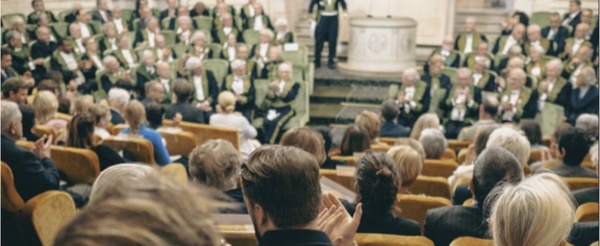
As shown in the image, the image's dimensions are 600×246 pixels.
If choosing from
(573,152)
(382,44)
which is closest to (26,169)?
(573,152)

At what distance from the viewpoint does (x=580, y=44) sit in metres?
7.88

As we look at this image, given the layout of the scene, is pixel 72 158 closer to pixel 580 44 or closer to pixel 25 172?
pixel 25 172

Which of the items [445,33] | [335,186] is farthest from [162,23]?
[335,186]

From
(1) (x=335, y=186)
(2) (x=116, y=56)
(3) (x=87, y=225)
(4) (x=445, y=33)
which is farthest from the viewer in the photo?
(4) (x=445, y=33)

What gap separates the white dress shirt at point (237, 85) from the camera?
7.23m

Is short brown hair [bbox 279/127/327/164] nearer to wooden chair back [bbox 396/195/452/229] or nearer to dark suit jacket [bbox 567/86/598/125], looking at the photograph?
wooden chair back [bbox 396/195/452/229]

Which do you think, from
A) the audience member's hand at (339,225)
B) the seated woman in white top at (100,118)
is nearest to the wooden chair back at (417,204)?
the audience member's hand at (339,225)

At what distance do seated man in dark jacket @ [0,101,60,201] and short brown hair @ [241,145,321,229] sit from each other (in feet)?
6.60

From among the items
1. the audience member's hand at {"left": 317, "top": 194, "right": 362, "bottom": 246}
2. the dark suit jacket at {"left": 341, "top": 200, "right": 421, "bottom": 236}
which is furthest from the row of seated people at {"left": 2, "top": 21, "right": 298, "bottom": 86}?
the audience member's hand at {"left": 317, "top": 194, "right": 362, "bottom": 246}

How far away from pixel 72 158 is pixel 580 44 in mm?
6547

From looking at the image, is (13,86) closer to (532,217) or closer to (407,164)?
(407,164)

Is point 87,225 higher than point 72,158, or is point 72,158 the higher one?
point 87,225

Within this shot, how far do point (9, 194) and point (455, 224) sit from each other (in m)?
2.05

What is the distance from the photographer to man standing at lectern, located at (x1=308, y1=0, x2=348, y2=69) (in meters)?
9.17
